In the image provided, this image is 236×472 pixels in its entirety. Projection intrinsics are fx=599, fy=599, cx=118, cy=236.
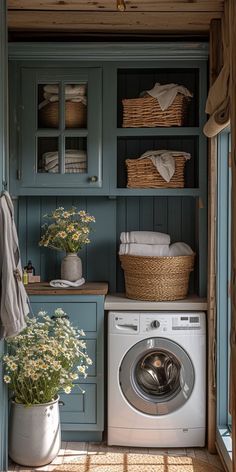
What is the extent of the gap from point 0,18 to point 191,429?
97.3 inches

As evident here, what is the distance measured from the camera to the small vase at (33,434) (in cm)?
320

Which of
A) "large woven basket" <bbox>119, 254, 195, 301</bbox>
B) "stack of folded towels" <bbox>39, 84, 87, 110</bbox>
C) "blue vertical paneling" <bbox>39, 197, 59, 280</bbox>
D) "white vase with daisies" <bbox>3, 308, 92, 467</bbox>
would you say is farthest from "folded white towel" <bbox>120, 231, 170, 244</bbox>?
"stack of folded towels" <bbox>39, 84, 87, 110</bbox>

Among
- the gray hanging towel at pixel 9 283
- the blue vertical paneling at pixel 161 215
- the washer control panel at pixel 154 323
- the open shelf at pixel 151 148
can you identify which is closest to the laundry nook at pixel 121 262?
the washer control panel at pixel 154 323

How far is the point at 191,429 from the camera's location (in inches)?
137

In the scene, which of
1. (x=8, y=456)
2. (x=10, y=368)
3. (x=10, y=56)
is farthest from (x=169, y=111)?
(x=8, y=456)

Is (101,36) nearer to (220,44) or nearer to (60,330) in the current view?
(220,44)

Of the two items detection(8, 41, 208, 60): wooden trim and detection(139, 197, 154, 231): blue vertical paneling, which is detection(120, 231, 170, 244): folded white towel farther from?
detection(8, 41, 208, 60): wooden trim

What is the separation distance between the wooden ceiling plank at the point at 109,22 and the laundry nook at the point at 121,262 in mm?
12

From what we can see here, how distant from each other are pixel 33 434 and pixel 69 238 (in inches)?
45.9

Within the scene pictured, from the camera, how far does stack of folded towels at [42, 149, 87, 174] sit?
3.68 metres

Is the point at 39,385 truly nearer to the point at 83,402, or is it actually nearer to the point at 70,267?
the point at 83,402

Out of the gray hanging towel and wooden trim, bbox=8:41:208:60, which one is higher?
wooden trim, bbox=8:41:208:60

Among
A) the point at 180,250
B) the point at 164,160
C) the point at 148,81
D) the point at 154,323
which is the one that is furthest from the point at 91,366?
the point at 148,81

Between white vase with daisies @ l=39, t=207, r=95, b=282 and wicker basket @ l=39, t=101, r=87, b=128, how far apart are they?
52 centimetres
